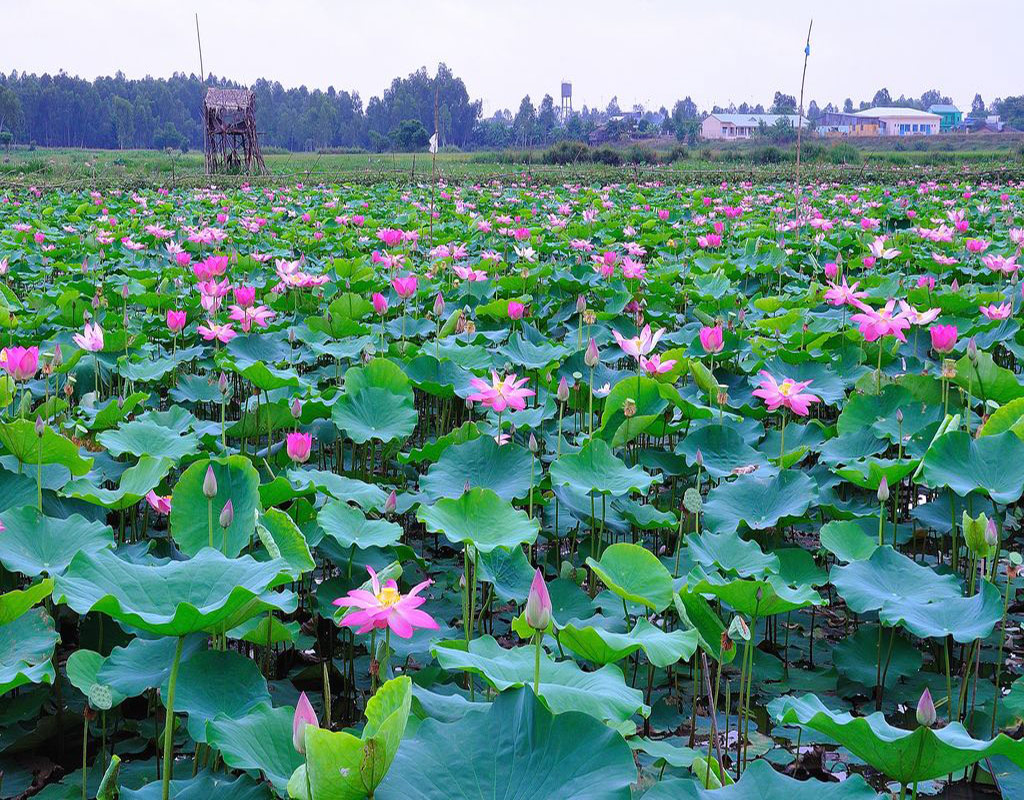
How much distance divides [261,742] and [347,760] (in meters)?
0.31

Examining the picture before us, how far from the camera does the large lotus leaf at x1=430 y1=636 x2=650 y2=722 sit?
1.22 m

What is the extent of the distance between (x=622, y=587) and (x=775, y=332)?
258 centimetres

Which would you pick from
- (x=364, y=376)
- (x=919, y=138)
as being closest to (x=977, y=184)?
(x=364, y=376)

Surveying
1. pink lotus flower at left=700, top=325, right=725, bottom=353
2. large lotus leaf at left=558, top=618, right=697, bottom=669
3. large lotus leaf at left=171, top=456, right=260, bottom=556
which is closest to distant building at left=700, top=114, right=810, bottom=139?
pink lotus flower at left=700, top=325, right=725, bottom=353

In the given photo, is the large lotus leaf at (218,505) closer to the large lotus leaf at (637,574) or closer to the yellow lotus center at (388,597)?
the yellow lotus center at (388,597)

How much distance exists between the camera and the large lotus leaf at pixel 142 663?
1.36 meters

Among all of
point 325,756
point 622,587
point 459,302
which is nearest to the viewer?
point 325,756

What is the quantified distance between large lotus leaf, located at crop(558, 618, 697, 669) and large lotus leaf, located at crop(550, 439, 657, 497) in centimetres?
61

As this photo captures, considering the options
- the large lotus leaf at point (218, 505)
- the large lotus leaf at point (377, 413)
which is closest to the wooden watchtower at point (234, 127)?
the large lotus leaf at point (377, 413)

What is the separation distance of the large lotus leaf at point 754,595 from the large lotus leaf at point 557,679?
31 cm

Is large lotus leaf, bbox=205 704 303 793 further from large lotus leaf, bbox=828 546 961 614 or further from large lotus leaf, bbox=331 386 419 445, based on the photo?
large lotus leaf, bbox=331 386 419 445

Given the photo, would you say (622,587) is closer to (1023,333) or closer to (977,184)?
(1023,333)

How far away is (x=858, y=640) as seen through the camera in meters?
1.95

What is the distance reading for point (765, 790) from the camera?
1030 mm
